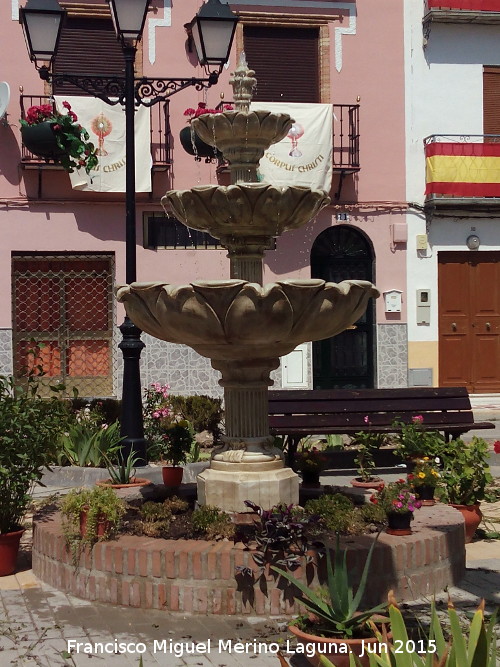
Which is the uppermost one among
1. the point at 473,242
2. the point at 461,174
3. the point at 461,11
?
the point at 461,11

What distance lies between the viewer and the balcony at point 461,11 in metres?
19.1

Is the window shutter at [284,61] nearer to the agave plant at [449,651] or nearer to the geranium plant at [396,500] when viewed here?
the geranium plant at [396,500]

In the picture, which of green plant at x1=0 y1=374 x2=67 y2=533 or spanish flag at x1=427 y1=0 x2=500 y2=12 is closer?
green plant at x1=0 y1=374 x2=67 y2=533

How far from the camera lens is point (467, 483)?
25.9 ft

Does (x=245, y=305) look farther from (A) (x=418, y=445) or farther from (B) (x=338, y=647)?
(A) (x=418, y=445)

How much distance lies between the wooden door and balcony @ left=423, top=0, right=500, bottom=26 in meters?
4.29

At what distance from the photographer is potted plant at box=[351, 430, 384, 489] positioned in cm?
1028

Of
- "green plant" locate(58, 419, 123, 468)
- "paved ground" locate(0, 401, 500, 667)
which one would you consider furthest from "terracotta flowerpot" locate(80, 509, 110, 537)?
"green plant" locate(58, 419, 123, 468)

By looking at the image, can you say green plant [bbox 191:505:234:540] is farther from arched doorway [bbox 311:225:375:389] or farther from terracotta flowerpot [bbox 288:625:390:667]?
arched doorway [bbox 311:225:375:389]

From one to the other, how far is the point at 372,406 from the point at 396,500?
477cm

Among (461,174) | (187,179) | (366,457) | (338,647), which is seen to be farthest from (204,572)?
(461,174)

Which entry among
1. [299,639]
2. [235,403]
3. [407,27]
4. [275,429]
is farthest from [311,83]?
[299,639]

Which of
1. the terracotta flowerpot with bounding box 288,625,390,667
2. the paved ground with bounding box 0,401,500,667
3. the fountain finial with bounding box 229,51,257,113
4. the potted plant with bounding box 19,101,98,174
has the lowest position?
the paved ground with bounding box 0,401,500,667

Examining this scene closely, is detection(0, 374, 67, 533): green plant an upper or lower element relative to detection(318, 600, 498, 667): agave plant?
upper
